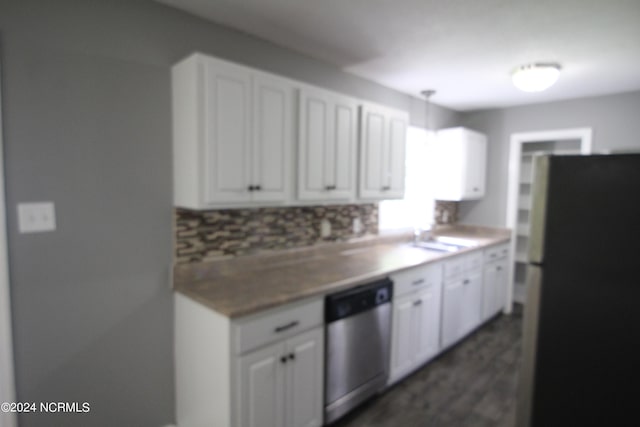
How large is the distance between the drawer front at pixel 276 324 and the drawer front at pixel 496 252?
241cm

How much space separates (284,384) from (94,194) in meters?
1.35

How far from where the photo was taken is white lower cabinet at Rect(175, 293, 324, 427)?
5.29 feet

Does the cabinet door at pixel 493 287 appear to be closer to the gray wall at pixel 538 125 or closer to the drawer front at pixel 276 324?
the gray wall at pixel 538 125

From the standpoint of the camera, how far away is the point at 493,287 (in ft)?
12.4

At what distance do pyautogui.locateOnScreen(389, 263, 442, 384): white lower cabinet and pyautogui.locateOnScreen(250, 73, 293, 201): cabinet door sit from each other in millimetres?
1057

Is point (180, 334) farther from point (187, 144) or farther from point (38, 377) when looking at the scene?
point (187, 144)

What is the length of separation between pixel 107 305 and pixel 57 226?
46 cm

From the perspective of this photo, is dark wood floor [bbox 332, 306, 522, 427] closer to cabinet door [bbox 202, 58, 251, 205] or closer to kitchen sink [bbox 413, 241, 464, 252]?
kitchen sink [bbox 413, 241, 464, 252]

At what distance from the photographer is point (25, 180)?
5.07 ft

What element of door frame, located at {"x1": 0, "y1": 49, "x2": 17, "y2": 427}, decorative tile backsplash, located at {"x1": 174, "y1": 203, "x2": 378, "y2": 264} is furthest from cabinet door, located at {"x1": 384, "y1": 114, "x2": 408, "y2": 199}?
door frame, located at {"x1": 0, "y1": 49, "x2": 17, "y2": 427}

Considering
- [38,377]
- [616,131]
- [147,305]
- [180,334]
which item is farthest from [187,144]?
[616,131]

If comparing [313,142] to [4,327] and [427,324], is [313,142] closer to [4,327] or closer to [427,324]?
[427,324]

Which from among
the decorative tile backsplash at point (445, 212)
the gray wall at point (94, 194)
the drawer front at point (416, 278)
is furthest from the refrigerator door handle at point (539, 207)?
the decorative tile backsplash at point (445, 212)

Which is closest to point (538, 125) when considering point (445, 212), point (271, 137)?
point (445, 212)
